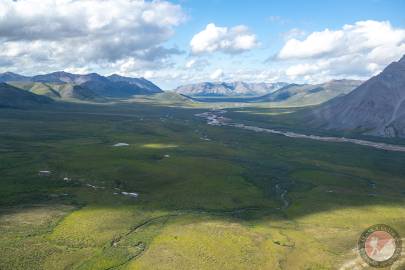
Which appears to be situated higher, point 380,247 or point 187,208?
point 380,247

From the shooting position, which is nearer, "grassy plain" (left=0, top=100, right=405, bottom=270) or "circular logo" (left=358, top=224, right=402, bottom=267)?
"circular logo" (left=358, top=224, right=402, bottom=267)

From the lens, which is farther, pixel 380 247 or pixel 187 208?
pixel 187 208

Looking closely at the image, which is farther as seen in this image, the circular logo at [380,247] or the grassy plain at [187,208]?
the grassy plain at [187,208]

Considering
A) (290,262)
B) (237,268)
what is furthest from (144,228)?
(290,262)

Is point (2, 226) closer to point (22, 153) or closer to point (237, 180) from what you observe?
point (237, 180)
